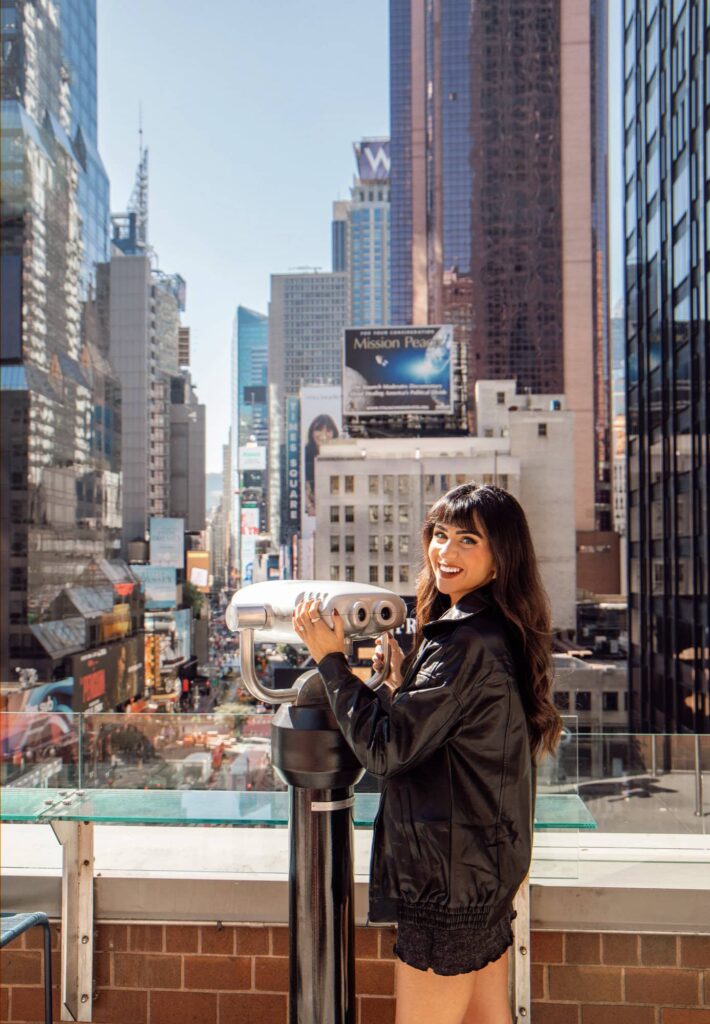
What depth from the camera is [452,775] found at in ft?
3.18

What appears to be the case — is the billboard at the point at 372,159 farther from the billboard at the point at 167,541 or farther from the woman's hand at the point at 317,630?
the woman's hand at the point at 317,630

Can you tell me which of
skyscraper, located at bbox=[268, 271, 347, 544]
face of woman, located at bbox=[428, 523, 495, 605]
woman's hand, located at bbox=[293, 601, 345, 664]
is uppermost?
skyscraper, located at bbox=[268, 271, 347, 544]

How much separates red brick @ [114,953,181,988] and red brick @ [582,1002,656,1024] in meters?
0.77

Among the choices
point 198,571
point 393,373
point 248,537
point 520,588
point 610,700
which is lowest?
point 610,700

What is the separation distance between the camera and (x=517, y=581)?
3.46ft

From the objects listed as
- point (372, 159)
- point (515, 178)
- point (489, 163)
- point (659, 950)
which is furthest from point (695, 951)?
point (372, 159)

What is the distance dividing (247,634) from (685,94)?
13220mm

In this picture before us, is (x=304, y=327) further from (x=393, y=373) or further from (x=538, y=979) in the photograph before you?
(x=538, y=979)

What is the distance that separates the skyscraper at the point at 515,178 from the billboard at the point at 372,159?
914 inches

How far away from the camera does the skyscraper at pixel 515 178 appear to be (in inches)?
2045

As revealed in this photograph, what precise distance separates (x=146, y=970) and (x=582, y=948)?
2.68 ft

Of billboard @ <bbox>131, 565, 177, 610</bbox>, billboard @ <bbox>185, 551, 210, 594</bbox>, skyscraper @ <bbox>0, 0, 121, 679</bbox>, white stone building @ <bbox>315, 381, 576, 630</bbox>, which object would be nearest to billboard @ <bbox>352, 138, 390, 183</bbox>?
billboard @ <bbox>185, 551, 210, 594</bbox>

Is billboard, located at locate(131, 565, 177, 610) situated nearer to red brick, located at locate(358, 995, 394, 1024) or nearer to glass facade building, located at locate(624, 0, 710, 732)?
glass facade building, located at locate(624, 0, 710, 732)

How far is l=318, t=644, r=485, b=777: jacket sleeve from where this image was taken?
3.03ft
